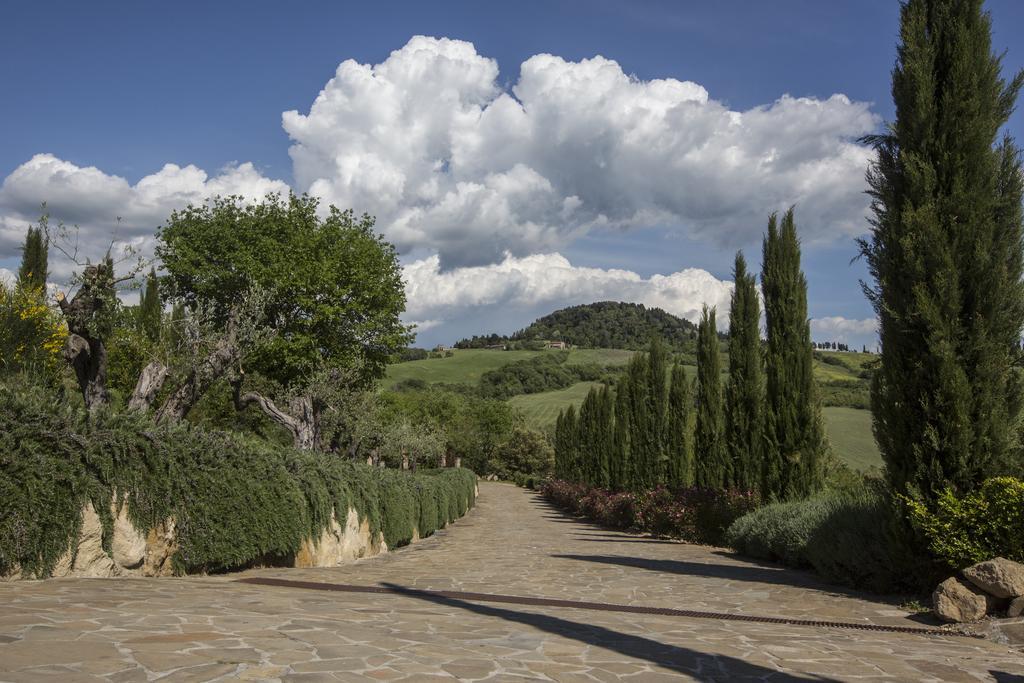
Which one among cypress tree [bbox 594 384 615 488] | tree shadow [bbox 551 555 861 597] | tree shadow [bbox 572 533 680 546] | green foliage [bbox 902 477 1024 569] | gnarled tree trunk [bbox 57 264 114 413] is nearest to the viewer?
green foliage [bbox 902 477 1024 569]

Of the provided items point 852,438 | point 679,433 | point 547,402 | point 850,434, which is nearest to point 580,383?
point 547,402

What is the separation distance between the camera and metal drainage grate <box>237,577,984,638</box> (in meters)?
6.85

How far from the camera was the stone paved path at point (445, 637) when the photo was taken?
13.7 ft

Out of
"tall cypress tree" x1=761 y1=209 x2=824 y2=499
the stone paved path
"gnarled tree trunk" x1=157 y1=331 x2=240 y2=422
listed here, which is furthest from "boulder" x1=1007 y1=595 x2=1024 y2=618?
"gnarled tree trunk" x1=157 y1=331 x2=240 y2=422

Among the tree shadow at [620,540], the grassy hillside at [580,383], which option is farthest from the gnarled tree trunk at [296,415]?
the grassy hillside at [580,383]

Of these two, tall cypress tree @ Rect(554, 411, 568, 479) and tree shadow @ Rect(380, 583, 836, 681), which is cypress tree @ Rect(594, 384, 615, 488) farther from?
tree shadow @ Rect(380, 583, 836, 681)

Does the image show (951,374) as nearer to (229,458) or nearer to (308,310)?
(229,458)

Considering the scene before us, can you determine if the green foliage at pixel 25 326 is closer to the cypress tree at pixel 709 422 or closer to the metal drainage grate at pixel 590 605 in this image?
the metal drainage grate at pixel 590 605

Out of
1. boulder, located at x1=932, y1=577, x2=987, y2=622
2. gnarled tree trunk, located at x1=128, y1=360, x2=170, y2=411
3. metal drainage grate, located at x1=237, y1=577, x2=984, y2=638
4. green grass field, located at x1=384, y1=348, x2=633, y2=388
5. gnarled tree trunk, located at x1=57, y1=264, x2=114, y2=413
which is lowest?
metal drainage grate, located at x1=237, y1=577, x2=984, y2=638

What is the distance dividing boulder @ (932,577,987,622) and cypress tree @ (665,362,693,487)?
1472 cm

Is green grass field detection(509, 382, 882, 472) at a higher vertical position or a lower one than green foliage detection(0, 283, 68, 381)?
lower

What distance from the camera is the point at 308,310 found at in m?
24.4

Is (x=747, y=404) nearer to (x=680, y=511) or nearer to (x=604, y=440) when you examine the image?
(x=680, y=511)

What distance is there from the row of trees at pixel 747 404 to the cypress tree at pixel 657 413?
3 centimetres
